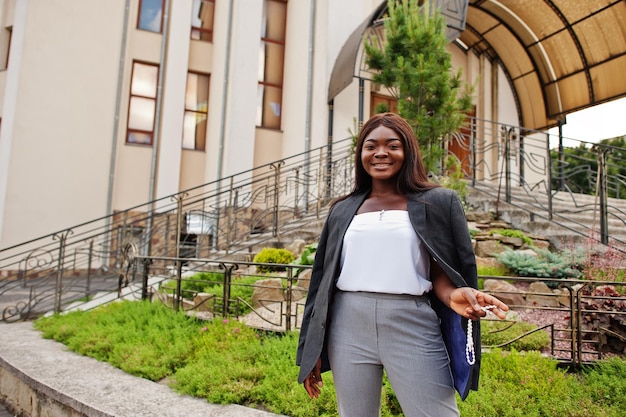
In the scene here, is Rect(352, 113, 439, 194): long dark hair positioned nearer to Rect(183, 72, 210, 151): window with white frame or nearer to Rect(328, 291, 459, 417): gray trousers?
Rect(328, 291, 459, 417): gray trousers

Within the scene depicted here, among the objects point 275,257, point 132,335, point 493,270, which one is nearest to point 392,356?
point 132,335

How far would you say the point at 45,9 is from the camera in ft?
36.1

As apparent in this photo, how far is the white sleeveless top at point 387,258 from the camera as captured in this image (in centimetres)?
167

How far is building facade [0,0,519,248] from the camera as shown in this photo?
423 inches

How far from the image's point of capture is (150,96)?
12250mm

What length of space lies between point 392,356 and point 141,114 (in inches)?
471

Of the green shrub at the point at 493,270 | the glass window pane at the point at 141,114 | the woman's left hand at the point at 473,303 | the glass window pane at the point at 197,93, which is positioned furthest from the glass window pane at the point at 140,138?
the woman's left hand at the point at 473,303

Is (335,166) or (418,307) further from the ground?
(335,166)

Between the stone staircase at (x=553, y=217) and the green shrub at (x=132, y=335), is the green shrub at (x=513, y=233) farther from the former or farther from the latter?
the green shrub at (x=132, y=335)

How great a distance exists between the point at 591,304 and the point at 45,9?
12743 millimetres

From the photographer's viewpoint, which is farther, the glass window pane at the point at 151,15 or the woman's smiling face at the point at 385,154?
the glass window pane at the point at 151,15

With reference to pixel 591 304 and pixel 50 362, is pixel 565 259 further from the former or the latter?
pixel 50 362

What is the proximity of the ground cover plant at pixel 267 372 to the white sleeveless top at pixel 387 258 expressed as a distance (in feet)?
5.14

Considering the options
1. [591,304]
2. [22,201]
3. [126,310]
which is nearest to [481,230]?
[591,304]
